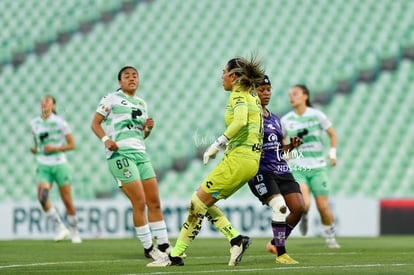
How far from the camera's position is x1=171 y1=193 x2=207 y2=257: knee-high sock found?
344 inches

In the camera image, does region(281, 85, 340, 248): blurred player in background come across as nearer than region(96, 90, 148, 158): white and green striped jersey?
No

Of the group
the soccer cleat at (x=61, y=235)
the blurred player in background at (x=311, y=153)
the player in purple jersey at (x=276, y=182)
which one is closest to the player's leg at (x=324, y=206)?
the blurred player in background at (x=311, y=153)

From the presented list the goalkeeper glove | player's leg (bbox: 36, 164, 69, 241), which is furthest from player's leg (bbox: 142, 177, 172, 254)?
player's leg (bbox: 36, 164, 69, 241)

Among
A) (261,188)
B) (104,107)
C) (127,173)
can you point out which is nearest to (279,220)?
(261,188)

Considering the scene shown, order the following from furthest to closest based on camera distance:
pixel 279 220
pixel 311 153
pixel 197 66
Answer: pixel 197 66
pixel 311 153
pixel 279 220

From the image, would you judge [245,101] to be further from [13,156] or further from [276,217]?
[13,156]

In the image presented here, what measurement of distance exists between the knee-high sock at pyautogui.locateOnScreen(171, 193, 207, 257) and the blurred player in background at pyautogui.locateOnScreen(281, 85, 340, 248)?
4117 mm

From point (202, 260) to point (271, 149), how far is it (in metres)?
1.48

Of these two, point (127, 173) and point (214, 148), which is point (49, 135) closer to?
point (127, 173)

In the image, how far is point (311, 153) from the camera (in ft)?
42.6

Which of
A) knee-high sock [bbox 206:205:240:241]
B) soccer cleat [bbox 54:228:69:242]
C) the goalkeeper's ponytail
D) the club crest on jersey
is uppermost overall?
the goalkeeper's ponytail

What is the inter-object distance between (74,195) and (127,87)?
29.5 feet

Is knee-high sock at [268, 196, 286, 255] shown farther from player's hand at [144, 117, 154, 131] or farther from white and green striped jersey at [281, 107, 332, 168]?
white and green striped jersey at [281, 107, 332, 168]

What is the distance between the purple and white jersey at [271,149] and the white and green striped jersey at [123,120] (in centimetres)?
147
